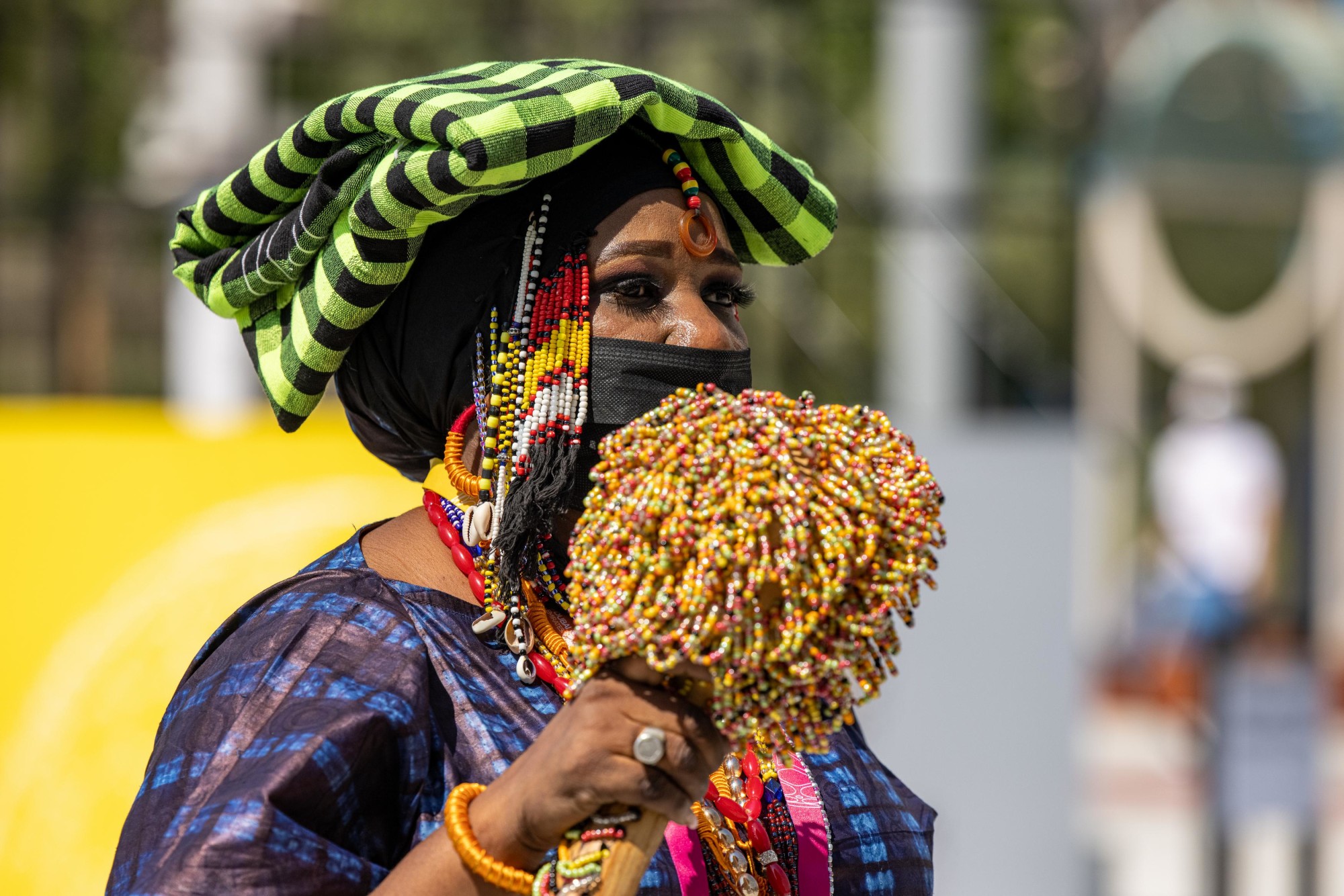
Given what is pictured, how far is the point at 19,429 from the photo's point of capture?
14.9 feet

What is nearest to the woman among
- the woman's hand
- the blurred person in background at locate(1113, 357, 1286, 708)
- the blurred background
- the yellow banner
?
the woman's hand

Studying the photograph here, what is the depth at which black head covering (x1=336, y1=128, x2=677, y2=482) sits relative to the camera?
6.12 ft

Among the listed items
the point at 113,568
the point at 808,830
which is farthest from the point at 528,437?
the point at 113,568

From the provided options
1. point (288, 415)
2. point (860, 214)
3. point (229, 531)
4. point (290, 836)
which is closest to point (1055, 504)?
point (860, 214)

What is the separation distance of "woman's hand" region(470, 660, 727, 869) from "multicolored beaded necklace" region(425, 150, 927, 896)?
0.29m

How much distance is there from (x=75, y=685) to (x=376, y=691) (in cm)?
297

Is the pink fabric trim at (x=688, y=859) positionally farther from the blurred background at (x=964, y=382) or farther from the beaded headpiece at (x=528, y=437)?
the blurred background at (x=964, y=382)

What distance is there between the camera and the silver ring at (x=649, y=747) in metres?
1.42

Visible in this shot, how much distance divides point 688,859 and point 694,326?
24.4 inches

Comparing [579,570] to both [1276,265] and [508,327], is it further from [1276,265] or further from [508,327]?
[1276,265]

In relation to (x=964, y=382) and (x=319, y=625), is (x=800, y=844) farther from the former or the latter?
(x=964, y=382)

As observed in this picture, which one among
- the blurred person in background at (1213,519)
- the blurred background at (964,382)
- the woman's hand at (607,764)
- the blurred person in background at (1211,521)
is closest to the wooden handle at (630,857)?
the woman's hand at (607,764)

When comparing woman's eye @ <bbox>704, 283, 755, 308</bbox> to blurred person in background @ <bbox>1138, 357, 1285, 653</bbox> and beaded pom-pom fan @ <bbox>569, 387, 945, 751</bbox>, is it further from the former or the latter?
blurred person in background @ <bbox>1138, 357, 1285, 653</bbox>

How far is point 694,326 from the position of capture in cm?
186
